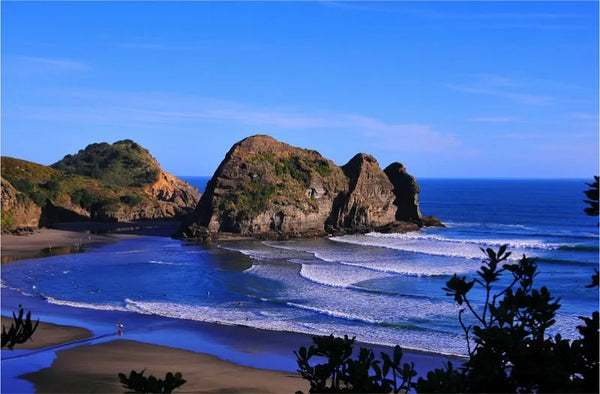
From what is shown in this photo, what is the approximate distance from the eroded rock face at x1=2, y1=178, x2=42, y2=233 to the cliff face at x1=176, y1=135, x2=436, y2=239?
1619 cm

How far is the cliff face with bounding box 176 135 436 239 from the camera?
69125 mm

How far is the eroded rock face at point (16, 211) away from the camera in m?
65.1

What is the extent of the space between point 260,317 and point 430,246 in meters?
32.7

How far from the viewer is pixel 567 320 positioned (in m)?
29.6

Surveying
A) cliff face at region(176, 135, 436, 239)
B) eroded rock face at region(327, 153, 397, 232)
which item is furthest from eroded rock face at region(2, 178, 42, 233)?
eroded rock face at region(327, 153, 397, 232)

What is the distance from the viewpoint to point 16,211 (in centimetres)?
6725

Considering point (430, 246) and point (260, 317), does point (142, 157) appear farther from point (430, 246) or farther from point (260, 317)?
point (260, 317)

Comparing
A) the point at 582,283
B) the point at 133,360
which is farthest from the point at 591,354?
the point at 582,283

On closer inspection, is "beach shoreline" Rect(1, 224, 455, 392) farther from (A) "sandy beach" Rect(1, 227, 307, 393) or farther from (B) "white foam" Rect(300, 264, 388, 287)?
(B) "white foam" Rect(300, 264, 388, 287)

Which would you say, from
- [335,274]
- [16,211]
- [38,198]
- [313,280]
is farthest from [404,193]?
[16,211]

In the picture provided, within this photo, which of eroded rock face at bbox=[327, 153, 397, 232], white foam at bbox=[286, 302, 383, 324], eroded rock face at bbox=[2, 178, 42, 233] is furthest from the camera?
eroded rock face at bbox=[327, 153, 397, 232]

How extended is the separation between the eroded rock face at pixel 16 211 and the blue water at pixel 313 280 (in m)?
12.5

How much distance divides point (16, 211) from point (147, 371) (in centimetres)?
5096

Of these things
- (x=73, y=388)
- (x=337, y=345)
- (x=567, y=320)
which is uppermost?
(x=337, y=345)
